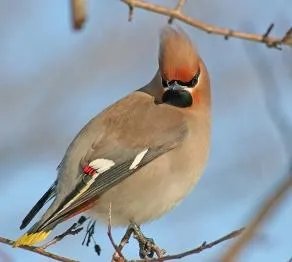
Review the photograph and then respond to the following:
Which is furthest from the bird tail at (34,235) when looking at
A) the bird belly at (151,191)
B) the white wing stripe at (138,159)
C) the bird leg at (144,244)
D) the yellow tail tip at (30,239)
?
the white wing stripe at (138,159)

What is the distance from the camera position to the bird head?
8.98ft

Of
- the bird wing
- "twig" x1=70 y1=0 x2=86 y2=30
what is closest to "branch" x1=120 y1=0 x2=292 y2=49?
"twig" x1=70 y1=0 x2=86 y2=30

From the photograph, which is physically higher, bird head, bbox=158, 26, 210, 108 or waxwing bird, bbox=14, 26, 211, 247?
bird head, bbox=158, 26, 210, 108

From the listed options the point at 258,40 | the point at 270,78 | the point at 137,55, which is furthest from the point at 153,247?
the point at 137,55

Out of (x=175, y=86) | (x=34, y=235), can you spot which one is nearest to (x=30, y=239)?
(x=34, y=235)

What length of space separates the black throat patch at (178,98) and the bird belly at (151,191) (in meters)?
0.26

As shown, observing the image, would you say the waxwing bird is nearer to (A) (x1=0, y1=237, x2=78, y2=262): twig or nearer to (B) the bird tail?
(B) the bird tail

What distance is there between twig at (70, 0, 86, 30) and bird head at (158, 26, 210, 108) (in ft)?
4.95

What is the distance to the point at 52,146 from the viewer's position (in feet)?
17.6

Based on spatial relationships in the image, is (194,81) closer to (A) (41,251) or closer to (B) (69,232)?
(B) (69,232)

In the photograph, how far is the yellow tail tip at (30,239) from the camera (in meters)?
2.45

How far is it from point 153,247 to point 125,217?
40 centimetres

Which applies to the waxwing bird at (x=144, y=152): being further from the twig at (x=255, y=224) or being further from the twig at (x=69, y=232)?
the twig at (x=255, y=224)

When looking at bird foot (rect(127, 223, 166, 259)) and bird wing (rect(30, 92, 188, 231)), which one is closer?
bird foot (rect(127, 223, 166, 259))
